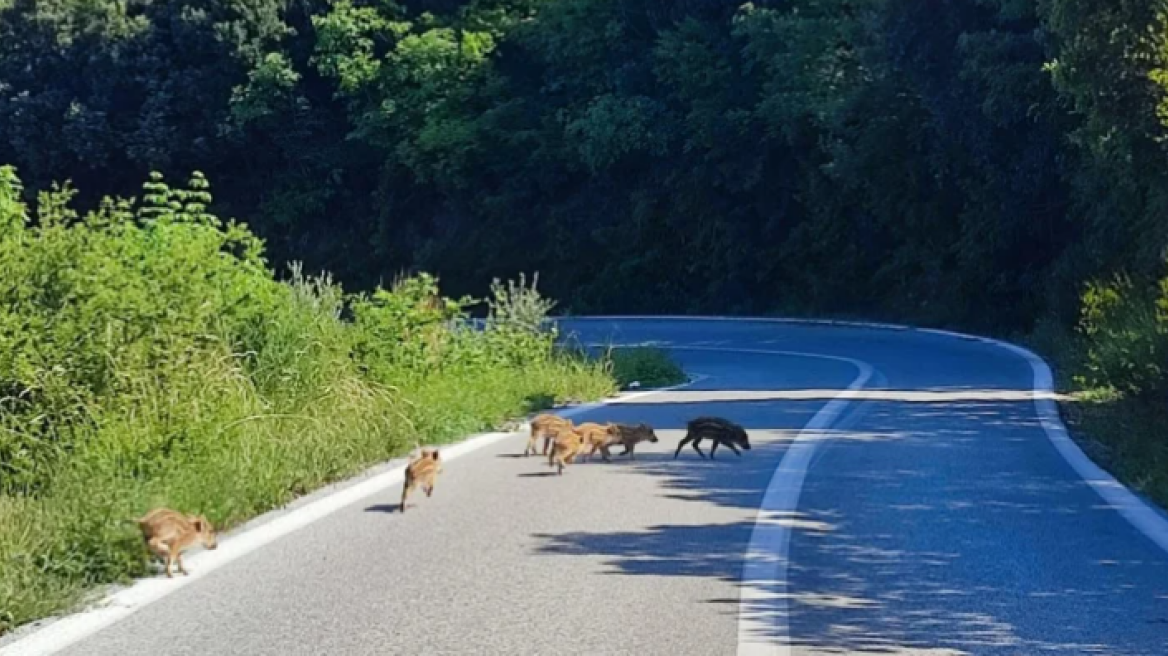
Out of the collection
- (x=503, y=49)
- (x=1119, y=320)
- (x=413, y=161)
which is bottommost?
(x=1119, y=320)

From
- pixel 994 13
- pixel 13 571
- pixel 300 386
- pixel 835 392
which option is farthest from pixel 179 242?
pixel 994 13

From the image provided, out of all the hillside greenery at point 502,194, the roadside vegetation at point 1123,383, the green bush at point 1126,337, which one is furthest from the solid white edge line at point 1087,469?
the green bush at point 1126,337

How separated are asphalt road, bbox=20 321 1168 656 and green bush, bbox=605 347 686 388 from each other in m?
11.1

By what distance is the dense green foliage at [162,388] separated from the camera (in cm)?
1004

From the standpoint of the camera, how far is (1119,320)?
2275 cm

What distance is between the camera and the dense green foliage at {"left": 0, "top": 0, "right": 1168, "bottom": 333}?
120 feet

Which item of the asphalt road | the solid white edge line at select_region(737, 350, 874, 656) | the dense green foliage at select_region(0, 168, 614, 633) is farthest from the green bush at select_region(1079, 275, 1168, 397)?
the dense green foliage at select_region(0, 168, 614, 633)

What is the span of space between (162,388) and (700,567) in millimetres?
5715

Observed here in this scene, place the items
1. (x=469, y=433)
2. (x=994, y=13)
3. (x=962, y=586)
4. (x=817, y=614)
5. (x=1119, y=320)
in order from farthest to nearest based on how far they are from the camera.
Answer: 1. (x=994, y=13)
2. (x=1119, y=320)
3. (x=469, y=433)
4. (x=962, y=586)
5. (x=817, y=614)

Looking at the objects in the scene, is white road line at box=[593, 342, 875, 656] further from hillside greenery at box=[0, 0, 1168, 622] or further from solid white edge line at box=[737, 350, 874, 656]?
hillside greenery at box=[0, 0, 1168, 622]

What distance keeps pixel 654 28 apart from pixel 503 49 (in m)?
6.59

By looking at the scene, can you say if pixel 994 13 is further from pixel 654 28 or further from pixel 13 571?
pixel 13 571

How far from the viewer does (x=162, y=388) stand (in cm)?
1349

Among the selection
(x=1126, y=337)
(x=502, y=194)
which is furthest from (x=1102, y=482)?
(x=502, y=194)
